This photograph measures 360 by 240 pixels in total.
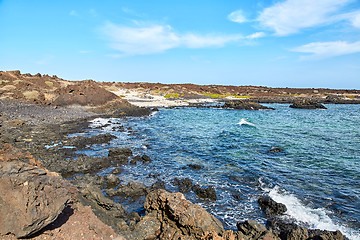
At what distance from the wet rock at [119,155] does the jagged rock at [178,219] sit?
877 centimetres

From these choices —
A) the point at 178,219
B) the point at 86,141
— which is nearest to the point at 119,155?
the point at 86,141

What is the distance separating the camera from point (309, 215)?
10102 mm

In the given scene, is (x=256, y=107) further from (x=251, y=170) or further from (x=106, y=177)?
(x=106, y=177)

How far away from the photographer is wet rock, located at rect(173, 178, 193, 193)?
1246 centimetres

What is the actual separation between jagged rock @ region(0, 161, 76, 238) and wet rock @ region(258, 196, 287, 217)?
8541mm

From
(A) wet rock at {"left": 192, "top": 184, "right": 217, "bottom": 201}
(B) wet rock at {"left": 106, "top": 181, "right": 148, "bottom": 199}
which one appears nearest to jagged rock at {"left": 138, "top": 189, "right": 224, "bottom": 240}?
(B) wet rock at {"left": 106, "top": 181, "right": 148, "bottom": 199}

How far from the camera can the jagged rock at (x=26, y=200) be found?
18.0 feet

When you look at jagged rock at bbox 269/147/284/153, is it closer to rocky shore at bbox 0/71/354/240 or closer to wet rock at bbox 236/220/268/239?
rocky shore at bbox 0/71/354/240

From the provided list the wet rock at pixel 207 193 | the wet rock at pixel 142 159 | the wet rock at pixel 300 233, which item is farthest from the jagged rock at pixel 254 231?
the wet rock at pixel 142 159

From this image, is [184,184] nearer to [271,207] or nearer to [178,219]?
[271,207]

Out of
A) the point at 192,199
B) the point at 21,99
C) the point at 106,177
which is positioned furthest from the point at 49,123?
the point at 192,199

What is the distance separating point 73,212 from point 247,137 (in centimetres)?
2249

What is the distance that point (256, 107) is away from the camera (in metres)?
62.3

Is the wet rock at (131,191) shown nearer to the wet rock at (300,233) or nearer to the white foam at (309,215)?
the wet rock at (300,233)
